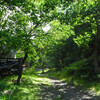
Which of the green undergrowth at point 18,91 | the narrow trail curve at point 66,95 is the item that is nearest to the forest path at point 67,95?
the narrow trail curve at point 66,95

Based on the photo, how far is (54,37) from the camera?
1178 cm

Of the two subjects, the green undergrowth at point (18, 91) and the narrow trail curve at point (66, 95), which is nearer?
the green undergrowth at point (18, 91)

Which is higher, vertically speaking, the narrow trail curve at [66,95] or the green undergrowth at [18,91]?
the green undergrowth at [18,91]

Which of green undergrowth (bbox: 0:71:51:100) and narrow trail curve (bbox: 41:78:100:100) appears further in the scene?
narrow trail curve (bbox: 41:78:100:100)

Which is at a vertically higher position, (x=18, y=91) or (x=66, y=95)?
(x=18, y=91)

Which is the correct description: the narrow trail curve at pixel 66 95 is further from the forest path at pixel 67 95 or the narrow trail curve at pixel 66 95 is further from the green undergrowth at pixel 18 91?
the green undergrowth at pixel 18 91

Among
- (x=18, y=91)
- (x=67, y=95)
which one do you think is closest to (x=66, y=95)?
(x=67, y=95)

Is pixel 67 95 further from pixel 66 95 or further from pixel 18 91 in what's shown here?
pixel 18 91

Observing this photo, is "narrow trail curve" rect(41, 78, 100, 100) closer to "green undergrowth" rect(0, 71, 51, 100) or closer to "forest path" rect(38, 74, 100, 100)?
"forest path" rect(38, 74, 100, 100)

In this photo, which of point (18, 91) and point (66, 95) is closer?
point (18, 91)

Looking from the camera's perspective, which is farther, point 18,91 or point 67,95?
point 67,95

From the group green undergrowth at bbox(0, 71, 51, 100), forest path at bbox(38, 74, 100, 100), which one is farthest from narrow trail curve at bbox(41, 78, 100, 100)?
green undergrowth at bbox(0, 71, 51, 100)

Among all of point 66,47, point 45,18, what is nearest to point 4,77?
point 45,18

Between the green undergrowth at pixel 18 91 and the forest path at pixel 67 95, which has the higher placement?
the green undergrowth at pixel 18 91
